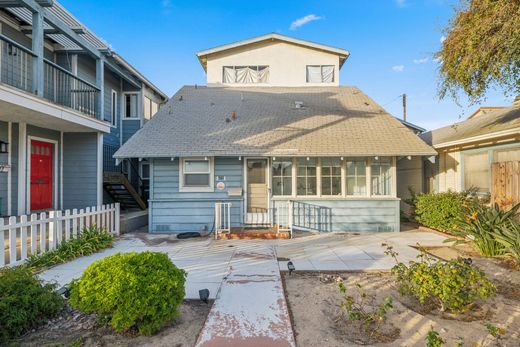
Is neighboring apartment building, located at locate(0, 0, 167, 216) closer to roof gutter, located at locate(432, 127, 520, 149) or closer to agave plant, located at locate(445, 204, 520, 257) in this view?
agave plant, located at locate(445, 204, 520, 257)

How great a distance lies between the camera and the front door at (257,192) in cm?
852

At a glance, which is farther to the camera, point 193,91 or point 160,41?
point 160,41

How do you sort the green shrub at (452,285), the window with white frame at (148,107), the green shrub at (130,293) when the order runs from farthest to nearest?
1. the window with white frame at (148,107)
2. the green shrub at (452,285)
3. the green shrub at (130,293)

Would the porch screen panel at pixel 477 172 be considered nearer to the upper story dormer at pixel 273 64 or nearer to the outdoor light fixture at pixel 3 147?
the upper story dormer at pixel 273 64

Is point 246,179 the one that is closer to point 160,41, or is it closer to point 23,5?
point 23,5

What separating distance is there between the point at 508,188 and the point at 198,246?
287 inches

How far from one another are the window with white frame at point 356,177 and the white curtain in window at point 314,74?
5.48 meters

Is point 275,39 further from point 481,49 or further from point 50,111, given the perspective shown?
point 50,111

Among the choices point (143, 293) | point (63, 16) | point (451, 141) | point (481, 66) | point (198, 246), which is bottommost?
point (198, 246)

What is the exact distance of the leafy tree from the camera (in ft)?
17.0

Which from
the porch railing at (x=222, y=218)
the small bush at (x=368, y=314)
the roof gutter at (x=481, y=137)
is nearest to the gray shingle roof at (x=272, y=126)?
the roof gutter at (x=481, y=137)

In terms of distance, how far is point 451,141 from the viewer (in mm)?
8992

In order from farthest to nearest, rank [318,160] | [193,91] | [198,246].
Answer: [193,91], [318,160], [198,246]

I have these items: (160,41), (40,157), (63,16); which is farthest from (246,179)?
(160,41)
